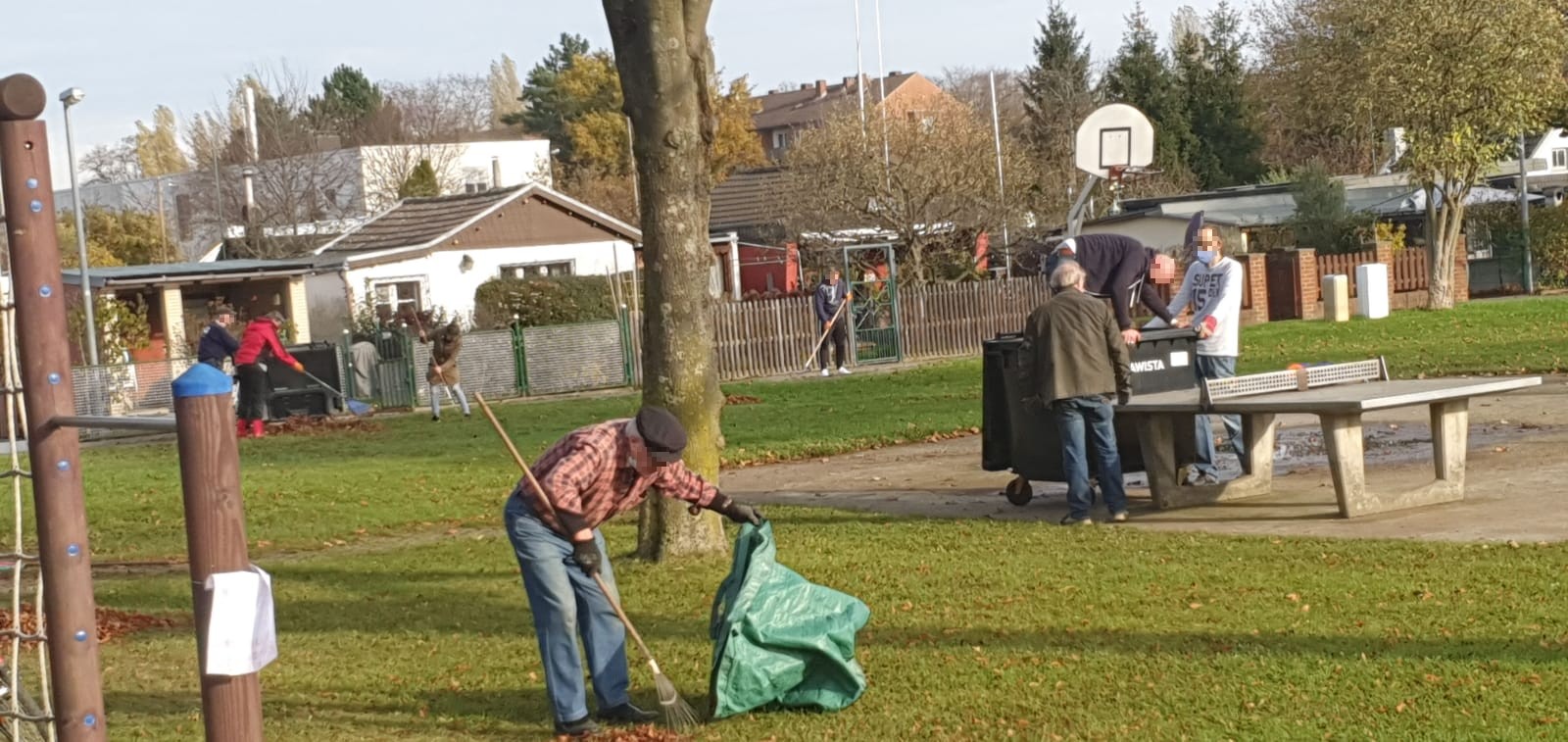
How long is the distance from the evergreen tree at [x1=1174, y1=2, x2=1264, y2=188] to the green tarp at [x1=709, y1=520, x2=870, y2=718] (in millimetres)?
59677

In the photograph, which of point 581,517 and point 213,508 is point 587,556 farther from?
point 213,508

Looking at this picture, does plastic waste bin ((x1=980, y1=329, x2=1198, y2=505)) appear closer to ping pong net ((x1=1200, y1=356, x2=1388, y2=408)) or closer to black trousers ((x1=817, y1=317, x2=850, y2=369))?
ping pong net ((x1=1200, y1=356, x2=1388, y2=408))

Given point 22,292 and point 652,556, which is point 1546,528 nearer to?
point 652,556

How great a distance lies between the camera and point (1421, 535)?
10367 millimetres

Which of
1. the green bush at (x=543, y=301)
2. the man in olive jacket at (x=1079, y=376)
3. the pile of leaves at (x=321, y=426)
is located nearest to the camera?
the man in olive jacket at (x=1079, y=376)

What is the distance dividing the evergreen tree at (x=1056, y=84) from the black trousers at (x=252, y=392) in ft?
138

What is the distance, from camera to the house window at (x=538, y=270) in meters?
42.7

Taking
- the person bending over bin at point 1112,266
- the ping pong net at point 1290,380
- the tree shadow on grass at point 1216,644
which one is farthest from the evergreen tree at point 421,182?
the tree shadow on grass at point 1216,644

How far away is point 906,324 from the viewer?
109ft

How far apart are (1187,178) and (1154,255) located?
50208 millimetres

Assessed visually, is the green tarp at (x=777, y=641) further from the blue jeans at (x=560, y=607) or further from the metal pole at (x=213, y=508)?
the metal pole at (x=213, y=508)

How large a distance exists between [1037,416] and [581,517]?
6084 millimetres

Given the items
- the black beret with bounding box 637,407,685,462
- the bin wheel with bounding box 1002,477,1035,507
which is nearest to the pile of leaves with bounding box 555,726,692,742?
the black beret with bounding box 637,407,685,462

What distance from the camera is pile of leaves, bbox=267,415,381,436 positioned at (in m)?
24.6
